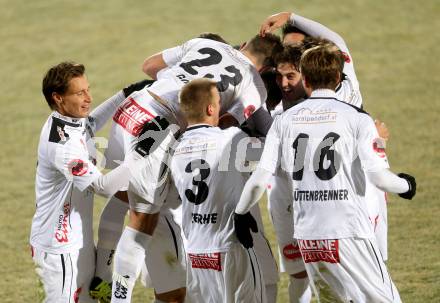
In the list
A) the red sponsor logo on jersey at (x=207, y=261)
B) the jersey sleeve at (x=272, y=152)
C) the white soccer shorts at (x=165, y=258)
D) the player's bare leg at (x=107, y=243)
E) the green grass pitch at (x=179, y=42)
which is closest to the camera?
the jersey sleeve at (x=272, y=152)

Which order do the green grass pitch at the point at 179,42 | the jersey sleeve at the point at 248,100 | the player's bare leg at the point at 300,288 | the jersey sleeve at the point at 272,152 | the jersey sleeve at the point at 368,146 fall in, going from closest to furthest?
the jersey sleeve at the point at 368,146
the jersey sleeve at the point at 272,152
the jersey sleeve at the point at 248,100
the player's bare leg at the point at 300,288
the green grass pitch at the point at 179,42

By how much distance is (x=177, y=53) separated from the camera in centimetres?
741

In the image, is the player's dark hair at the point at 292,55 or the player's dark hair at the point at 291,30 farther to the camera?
the player's dark hair at the point at 291,30

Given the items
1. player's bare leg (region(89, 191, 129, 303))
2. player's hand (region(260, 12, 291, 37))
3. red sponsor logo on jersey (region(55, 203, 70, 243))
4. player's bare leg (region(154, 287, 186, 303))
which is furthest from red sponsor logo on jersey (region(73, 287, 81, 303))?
player's hand (region(260, 12, 291, 37))

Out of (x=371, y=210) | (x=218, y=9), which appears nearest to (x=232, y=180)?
(x=371, y=210)

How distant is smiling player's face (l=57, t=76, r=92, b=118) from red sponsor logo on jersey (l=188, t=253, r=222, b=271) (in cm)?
128

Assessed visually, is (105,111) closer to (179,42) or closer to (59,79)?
(59,79)

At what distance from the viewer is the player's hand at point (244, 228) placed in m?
6.02

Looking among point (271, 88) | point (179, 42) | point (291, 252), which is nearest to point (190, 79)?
point (271, 88)

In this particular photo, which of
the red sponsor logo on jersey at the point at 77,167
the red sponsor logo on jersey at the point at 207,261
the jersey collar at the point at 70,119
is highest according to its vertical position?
the jersey collar at the point at 70,119

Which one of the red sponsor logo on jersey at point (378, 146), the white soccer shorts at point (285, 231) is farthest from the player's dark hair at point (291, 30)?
the red sponsor logo on jersey at point (378, 146)

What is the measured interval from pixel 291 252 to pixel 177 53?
1775mm

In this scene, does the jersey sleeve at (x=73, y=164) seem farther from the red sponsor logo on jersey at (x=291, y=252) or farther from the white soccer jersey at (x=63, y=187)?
the red sponsor logo on jersey at (x=291, y=252)

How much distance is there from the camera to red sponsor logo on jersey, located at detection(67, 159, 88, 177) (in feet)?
20.9
